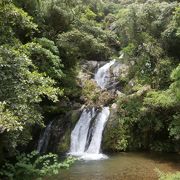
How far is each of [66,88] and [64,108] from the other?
1473 mm

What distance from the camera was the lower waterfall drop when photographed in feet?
54.6

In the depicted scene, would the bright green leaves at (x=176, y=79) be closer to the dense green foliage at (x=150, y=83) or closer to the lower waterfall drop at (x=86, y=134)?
the dense green foliage at (x=150, y=83)

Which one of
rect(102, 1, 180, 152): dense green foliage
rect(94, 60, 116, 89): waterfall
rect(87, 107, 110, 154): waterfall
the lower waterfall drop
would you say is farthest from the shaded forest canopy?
rect(94, 60, 116, 89): waterfall

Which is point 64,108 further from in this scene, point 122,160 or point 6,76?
point 6,76

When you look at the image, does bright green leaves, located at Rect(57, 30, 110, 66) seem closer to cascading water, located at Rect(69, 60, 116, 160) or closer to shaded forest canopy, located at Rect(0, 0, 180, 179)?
shaded forest canopy, located at Rect(0, 0, 180, 179)

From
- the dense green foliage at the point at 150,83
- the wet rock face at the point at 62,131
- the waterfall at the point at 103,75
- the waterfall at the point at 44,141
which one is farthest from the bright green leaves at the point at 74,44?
the waterfall at the point at 44,141

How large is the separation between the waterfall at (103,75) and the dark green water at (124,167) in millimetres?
7146

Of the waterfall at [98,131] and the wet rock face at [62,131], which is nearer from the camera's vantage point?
the waterfall at [98,131]

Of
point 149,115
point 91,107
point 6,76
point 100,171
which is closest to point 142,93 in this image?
point 149,115

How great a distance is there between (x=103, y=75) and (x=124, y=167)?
34.6ft

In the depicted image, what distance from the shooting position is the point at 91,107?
61.9 ft

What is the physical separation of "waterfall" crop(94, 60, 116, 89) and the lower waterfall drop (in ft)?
11.6

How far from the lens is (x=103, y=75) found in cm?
2273

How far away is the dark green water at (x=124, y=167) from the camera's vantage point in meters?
11.8
